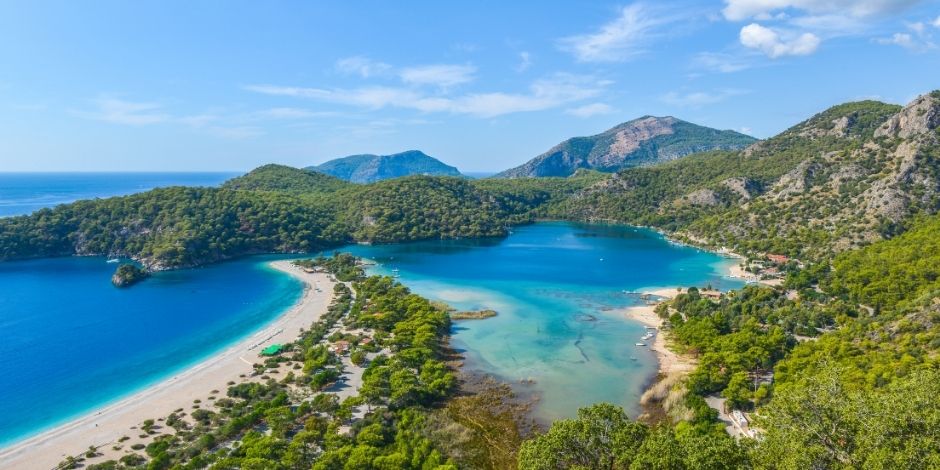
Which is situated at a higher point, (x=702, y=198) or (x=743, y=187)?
(x=743, y=187)

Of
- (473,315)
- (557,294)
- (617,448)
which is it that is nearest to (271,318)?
(473,315)

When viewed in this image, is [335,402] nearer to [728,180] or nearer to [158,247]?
[158,247]

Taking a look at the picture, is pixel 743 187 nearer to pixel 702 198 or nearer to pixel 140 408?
pixel 702 198

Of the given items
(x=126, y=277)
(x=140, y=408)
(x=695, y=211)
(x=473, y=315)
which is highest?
(x=695, y=211)


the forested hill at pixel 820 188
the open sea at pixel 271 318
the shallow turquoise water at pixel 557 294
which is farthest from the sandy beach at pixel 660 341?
the forested hill at pixel 820 188

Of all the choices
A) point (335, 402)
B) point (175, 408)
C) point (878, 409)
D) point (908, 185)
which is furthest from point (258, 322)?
point (908, 185)

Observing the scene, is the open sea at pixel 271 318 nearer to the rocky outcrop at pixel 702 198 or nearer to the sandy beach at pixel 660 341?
the sandy beach at pixel 660 341

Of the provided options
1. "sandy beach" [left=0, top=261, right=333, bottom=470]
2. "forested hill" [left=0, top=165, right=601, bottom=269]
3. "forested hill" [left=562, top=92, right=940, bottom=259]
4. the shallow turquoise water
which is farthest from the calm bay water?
"forested hill" [left=562, top=92, right=940, bottom=259]

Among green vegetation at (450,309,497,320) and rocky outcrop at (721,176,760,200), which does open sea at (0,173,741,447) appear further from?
rocky outcrop at (721,176,760,200)
